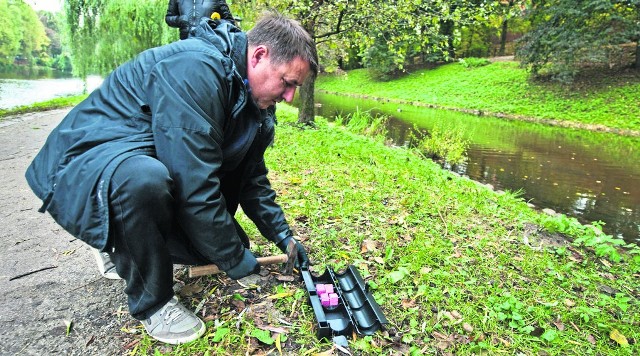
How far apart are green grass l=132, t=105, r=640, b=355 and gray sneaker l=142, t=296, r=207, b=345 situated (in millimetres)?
38

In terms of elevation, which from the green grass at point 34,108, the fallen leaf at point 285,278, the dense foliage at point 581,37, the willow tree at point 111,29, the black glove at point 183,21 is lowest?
the fallen leaf at point 285,278

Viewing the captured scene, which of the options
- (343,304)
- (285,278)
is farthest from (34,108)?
(343,304)

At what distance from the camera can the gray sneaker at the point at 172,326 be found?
1.71 m

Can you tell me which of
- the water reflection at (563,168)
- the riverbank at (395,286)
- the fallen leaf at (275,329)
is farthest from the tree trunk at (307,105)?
the fallen leaf at (275,329)

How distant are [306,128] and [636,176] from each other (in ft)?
20.7

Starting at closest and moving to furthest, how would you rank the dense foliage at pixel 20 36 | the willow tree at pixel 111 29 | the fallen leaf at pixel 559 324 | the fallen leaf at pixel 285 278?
the fallen leaf at pixel 559 324
the fallen leaf at pixel 285 278
the willow tree at pixel 111 29
the dense foliage at pixel 20 36

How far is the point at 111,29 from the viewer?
9.95 m

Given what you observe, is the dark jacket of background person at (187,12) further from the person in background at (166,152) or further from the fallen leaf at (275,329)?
the fallen leaf at (275,329)

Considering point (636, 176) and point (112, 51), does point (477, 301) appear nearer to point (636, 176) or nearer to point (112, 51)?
point (636, 176)

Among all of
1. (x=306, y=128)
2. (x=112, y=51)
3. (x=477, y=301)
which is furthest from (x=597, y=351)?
(x=112, y=51)

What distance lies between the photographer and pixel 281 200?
349cm

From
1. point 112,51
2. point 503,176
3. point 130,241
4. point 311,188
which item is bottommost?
point 503,176

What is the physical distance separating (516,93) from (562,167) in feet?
36.7

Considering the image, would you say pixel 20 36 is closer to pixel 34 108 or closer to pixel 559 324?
pixel 34 108
